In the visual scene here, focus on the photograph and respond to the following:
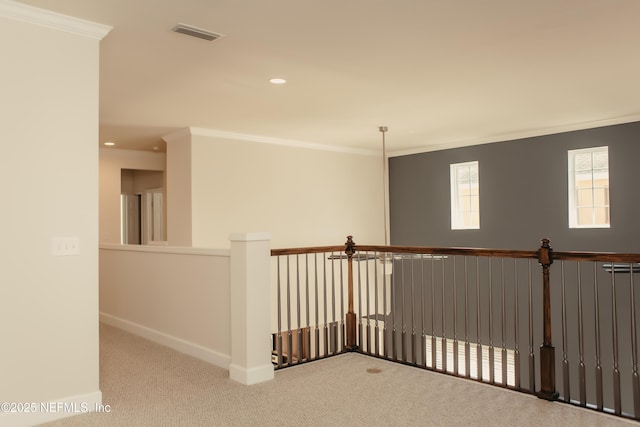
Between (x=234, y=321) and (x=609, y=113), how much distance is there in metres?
5.26

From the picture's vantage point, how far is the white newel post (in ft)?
12.6

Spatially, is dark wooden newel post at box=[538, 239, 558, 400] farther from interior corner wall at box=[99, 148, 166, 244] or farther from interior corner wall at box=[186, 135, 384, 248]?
interior corner wall at box=[99, 148, 166, 244]

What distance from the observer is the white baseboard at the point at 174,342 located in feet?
13.9

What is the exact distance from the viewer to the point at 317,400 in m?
3.43

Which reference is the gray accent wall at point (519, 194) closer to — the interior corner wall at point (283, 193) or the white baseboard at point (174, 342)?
the interior corner wall at point (283, 193)

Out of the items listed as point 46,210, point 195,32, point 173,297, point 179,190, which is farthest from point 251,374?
point 179,190

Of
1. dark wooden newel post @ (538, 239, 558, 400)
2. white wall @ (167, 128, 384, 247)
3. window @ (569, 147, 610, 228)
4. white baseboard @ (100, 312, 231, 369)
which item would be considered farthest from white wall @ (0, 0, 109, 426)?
window @ (569, 147, 610, 228)

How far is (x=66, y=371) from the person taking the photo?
10.4ft

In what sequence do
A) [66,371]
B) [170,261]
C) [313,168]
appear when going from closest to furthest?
[66,371] → [170,261] → [313,168]

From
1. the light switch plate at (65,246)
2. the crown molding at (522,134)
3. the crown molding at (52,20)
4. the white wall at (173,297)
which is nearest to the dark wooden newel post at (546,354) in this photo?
the white wall at (173,297)

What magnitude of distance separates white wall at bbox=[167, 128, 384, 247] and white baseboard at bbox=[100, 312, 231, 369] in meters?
1.39

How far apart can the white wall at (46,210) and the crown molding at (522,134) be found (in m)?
6.01

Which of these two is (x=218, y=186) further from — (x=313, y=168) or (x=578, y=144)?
(x=578, y=144)

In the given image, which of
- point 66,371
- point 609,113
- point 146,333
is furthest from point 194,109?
point 609,113
